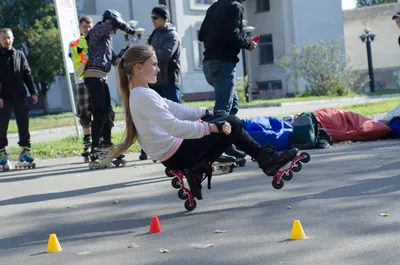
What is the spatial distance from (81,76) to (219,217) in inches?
195

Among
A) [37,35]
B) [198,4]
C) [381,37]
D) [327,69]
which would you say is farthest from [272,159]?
[381,37]

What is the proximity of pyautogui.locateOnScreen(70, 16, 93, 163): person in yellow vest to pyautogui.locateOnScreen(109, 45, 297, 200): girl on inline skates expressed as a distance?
422 centimetres

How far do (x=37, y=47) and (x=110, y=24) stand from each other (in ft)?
95.2

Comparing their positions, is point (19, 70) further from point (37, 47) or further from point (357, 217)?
point (37, 47)

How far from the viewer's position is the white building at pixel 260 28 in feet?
134

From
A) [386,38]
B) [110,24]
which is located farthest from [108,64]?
[386,38]

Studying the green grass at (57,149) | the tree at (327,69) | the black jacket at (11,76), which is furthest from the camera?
the tree at (327,69)

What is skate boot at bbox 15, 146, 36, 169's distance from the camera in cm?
1191

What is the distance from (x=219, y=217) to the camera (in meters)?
6.40

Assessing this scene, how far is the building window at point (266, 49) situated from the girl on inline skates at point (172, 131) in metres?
Answer: 38.8

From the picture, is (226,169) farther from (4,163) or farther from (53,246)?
(4,163)

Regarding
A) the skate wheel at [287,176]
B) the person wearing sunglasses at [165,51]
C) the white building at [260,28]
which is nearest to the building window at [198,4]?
the white building at [260,28]

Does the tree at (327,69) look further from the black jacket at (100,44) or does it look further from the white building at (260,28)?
the black jacket at (100,44)

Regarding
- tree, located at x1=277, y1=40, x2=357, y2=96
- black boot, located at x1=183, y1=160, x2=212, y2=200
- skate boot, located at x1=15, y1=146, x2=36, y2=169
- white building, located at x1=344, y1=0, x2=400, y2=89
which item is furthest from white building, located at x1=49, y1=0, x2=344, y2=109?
black boot, located at x1=183, y1=160, x2=212, y2=200
